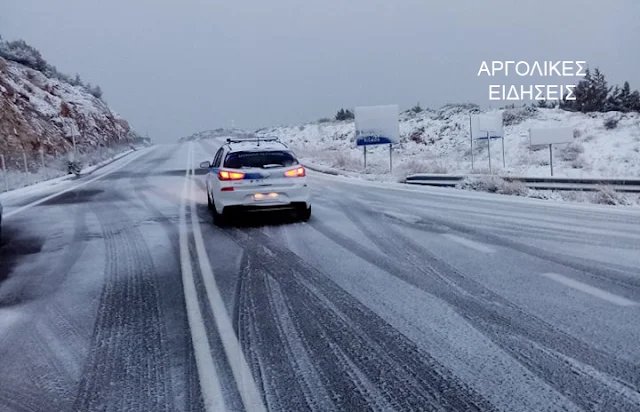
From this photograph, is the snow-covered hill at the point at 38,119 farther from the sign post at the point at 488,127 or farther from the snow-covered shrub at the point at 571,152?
the snow-covered shrub at the point at 571,152

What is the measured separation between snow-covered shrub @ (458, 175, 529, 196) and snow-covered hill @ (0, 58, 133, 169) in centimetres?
2049

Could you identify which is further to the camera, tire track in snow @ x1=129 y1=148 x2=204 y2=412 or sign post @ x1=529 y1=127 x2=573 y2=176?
sign post @ x1=529 y1=127 x2=573 y2=176

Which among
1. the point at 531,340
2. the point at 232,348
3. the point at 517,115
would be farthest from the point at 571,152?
the point at 232,348

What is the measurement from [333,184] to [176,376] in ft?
53.0

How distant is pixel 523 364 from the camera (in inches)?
159

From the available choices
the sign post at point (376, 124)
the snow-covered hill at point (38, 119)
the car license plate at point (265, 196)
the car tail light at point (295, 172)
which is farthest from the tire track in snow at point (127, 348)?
the snow-covered hill at point (38, 119)

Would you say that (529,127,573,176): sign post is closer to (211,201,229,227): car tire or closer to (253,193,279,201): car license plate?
(253,193,279,201): car license plate

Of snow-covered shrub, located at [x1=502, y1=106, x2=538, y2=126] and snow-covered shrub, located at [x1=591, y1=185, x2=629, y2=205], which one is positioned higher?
snow-covered shrub, located at [x1=502, y1=106, x2=538, y2=126]

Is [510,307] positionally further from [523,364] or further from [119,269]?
[119,269]

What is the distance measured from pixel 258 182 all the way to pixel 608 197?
27.7 feet

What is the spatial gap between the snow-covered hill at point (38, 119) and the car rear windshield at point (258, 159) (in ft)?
62.7

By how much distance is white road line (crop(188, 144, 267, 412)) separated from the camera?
11.9 feet

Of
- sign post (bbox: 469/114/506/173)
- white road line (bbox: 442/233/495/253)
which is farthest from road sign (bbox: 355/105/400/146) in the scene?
white road line (bbox: 442/233/495/253)

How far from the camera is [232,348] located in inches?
179
